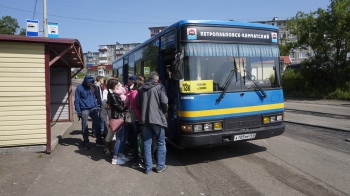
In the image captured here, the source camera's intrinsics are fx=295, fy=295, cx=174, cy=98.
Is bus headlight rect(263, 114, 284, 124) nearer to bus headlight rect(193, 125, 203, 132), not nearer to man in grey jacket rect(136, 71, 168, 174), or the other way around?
bus headlight rect(193, 125, 203, 132)

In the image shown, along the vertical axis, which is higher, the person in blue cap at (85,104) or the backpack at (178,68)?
the backpack at (178,68)

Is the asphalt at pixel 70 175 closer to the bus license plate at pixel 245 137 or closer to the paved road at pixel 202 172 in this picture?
the paved road at pixel 202 172

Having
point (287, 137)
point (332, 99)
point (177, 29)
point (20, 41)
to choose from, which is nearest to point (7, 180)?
point (20, 41)

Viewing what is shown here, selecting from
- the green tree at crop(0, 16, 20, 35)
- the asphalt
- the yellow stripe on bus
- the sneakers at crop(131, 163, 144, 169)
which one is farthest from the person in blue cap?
the green tree at crop(0, 16, 20, 35)

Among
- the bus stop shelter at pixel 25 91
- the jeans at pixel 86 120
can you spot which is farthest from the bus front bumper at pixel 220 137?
the bus stop shelter at pixel 25 91

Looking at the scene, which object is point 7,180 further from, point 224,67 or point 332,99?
point 332,99

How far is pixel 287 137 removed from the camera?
8.38 meters

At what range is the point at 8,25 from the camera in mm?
37438

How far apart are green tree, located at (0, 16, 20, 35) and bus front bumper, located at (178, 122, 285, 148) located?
38.4 metres

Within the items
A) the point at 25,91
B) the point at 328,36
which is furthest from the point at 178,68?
the point at 328,36

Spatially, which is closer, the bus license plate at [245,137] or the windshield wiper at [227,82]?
the windshield wiper at [227,82]

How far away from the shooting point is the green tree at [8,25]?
120 feet

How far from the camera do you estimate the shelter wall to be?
267 inches

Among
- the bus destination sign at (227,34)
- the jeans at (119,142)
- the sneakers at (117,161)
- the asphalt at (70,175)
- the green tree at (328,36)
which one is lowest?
the asphalt at (70,175)
